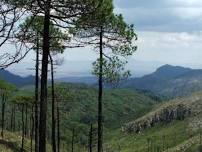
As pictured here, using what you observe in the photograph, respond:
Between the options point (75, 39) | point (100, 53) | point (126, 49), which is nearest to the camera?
point (75, 39)

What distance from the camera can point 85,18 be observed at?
23.6m

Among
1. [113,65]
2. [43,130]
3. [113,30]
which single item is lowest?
[43,130]

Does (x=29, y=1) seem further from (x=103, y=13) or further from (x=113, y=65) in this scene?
(x=113, y=65)

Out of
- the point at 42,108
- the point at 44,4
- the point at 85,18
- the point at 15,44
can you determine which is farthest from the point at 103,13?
the point at 15,44

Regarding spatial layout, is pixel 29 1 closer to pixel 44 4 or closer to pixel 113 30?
pixel 44 4

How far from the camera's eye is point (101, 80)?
40.6m

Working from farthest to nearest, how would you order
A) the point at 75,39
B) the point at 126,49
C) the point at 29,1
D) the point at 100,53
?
the point at 100,53
the point at 126,49
the point at 75,39
the point at 29,1

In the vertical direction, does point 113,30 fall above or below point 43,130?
above

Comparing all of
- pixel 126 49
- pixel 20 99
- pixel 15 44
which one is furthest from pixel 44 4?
pixel 20 99

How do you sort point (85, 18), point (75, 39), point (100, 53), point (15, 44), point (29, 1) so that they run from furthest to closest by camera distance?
point (100, 53) < point (75, 39) < point (85, 18) < point (29, 1) < point (15, 44)

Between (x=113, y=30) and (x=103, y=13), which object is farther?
(x=113, y=30)

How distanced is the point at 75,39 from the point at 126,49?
424 inches

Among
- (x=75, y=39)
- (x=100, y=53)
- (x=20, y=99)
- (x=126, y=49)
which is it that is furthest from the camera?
(x=20, y=99)

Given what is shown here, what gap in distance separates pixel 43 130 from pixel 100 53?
1774 centimetres
